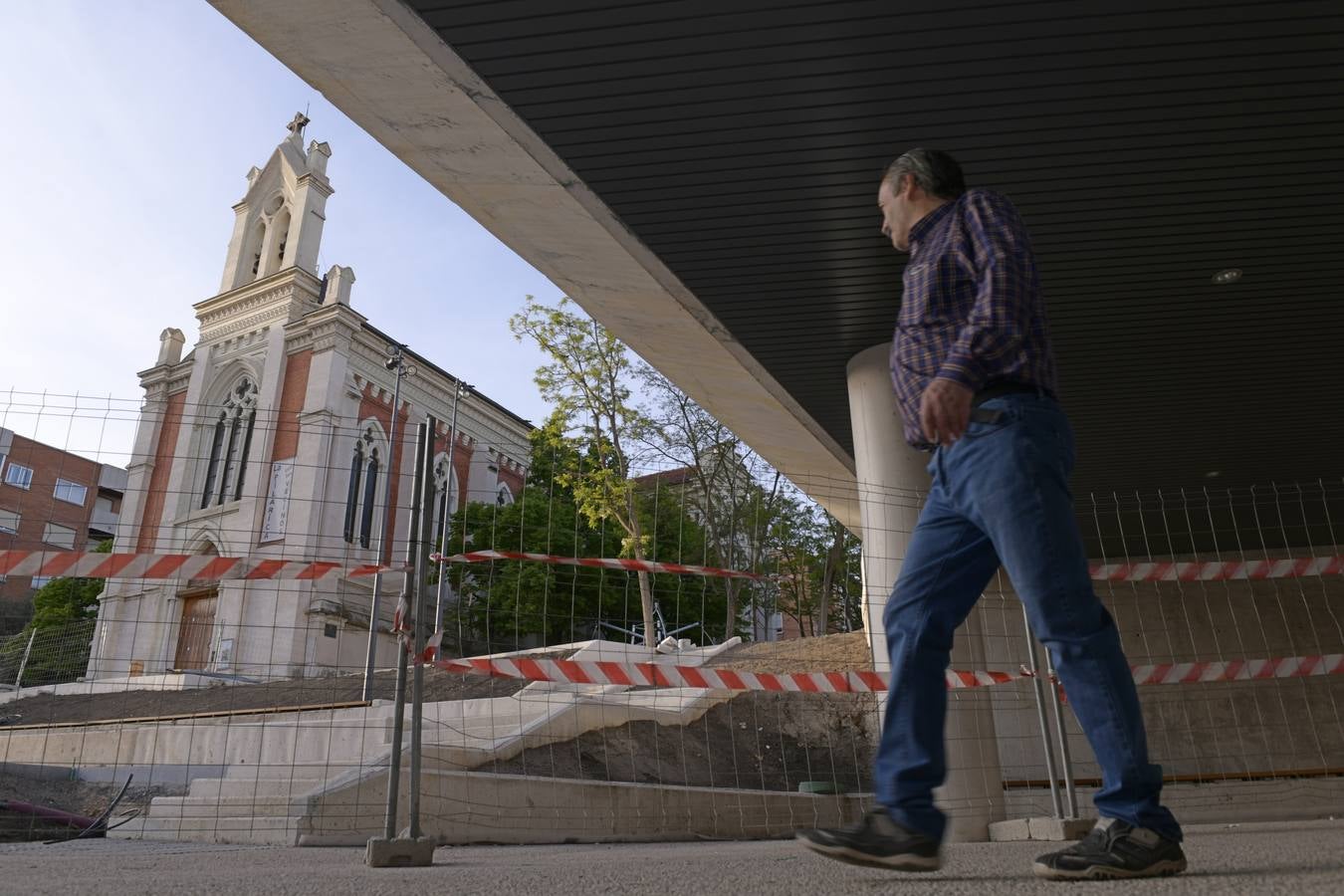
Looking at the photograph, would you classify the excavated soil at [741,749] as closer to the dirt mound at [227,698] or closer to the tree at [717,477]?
the dirt mound at [227,698]

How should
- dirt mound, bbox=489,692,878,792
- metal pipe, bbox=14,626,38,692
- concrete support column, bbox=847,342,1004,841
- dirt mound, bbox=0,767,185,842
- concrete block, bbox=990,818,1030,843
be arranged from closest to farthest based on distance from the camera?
concrete block, bbox=990,818,1030,843, concrete support column, bbox=847,342,1004,841, dirt mound, bbox=0,767,185,842, dirt mound, bbox=489,692,878,792, metal pipe, bbox=14,626,38,692

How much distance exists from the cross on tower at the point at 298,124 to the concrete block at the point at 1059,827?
4385cm

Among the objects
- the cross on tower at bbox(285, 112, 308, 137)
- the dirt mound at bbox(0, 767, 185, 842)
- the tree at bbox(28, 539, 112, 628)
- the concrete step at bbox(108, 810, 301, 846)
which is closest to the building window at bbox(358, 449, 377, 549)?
the tree at bbox(28, 539, 112, 628)

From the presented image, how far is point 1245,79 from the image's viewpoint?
18.6 ft

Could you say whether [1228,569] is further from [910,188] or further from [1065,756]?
[910,188]

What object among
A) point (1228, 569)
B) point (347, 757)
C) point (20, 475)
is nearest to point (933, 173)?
point (1228, 569)

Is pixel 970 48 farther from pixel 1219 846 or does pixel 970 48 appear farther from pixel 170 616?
pixel 170 616

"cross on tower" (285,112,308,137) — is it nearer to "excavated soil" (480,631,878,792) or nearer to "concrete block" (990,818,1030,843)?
"excavated soil" (480,631,878,792)

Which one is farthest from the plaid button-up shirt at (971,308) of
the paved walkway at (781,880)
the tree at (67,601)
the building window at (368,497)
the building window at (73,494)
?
the building window at (73,494)

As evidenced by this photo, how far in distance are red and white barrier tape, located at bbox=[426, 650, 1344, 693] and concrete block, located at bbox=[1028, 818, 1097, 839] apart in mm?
917

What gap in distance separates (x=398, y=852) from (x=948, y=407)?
3288 millimetres

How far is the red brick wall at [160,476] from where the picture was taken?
31.0 meters

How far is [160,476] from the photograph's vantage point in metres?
36.3

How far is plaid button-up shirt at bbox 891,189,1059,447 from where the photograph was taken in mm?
2312
